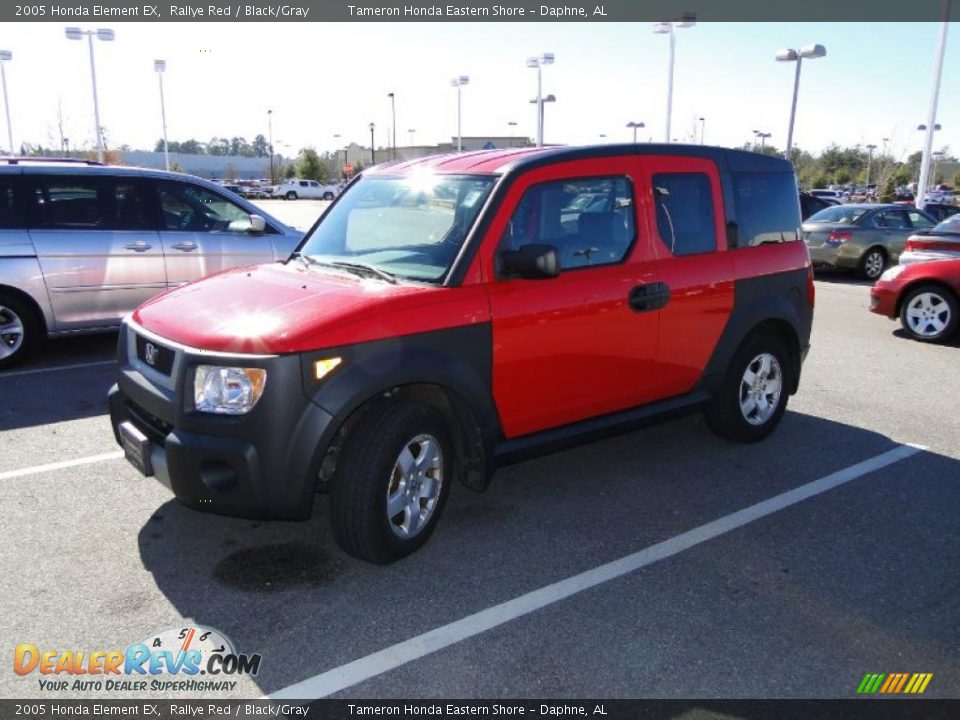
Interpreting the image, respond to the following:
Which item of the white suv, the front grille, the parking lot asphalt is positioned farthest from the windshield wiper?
the white suv

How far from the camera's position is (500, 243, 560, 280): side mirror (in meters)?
3.75

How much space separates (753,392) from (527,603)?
9.28 ft

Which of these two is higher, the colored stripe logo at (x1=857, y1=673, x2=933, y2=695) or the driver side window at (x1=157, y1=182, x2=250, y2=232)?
the driver side window at (x1=157, y1=182, x2=250, y2=232)

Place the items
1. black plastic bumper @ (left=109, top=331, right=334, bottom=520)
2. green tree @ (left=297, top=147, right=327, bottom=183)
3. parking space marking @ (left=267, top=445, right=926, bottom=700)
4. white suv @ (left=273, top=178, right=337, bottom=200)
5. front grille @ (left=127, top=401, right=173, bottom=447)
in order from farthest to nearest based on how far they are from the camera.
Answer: green tree @ (left=297, top=147, right=327, bottom=183), white suv @ (left=273, top=178, right=337, bottom=200), front grille @ (left=127, top=401, right=173, bottom=447), black plastic bumper @ (left=109, top=331, right=334, bottom=520), parking space marking @ (left=267, top=445, right=926, bottom=700)

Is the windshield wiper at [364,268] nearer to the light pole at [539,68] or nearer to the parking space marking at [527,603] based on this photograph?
→ the parking space marking at [527,603]

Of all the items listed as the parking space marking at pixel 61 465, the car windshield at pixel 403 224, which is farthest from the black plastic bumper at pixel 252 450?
the parking space marking at pixel 61 465

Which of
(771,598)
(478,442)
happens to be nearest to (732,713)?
(771,598)

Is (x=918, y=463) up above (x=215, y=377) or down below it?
below

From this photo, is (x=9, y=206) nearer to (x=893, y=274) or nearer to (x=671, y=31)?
(x=893, y=274)

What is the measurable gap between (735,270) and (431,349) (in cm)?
248

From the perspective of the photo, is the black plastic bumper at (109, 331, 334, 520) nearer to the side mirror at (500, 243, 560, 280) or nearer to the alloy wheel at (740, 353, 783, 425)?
the side mirror at (500, 243, 560, 280)

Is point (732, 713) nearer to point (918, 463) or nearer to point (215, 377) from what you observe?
point (215, 377)

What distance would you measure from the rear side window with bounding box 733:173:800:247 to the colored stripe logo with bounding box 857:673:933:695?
303 cm

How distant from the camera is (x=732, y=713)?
275 cm
